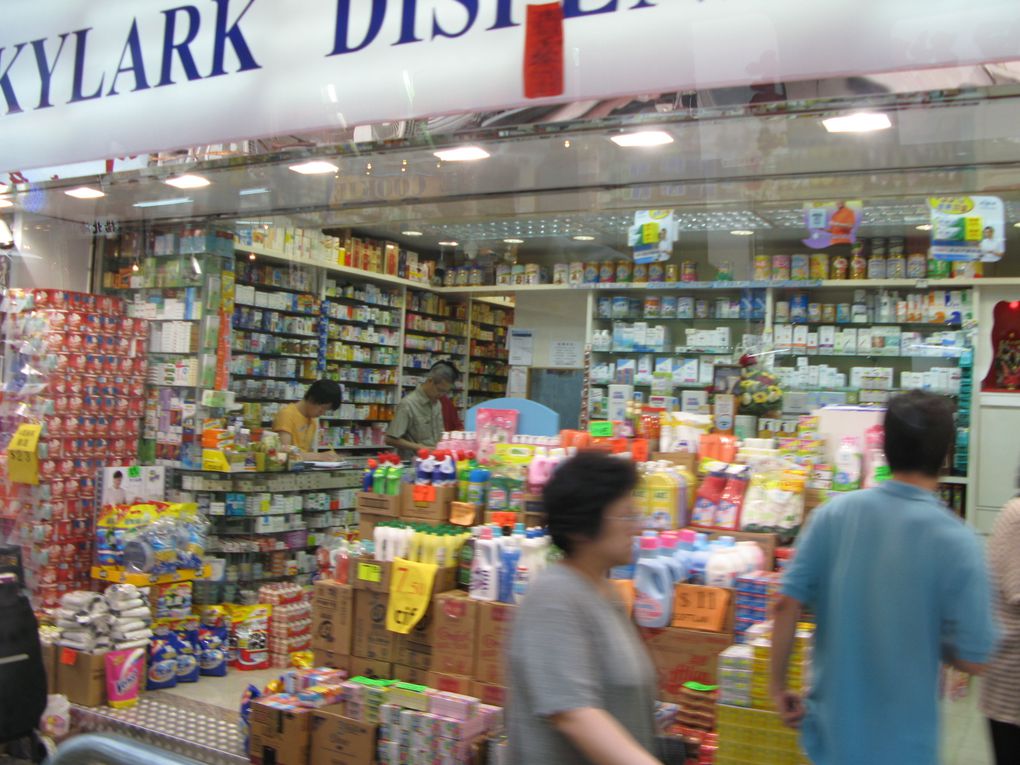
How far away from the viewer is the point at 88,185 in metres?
5.58

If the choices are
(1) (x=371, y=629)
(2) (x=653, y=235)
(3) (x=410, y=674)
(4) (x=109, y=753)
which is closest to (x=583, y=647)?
(4) (x=109, y=753)

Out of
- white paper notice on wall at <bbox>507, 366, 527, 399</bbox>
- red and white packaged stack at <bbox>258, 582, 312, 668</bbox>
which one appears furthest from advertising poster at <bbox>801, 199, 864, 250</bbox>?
red and white packaged stack at <bbox>258, 582, 312, 668</bbox>

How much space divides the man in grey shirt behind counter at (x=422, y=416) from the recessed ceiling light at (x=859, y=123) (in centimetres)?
366

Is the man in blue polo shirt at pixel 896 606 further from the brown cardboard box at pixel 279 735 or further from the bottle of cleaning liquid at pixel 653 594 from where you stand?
the brown cardboard box at pixel 279 735

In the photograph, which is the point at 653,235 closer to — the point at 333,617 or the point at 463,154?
the point at 463,154

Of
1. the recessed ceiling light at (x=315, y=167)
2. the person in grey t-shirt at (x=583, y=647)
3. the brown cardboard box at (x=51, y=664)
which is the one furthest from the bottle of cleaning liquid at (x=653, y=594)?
the brown cardboard box at (x=51, y=664)

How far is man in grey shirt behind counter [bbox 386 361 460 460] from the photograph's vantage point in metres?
6.77

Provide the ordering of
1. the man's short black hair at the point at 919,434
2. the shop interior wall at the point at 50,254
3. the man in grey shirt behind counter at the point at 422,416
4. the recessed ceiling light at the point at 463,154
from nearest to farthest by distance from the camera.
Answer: the man's short black hair at the point at 919,434, the recessed ceiling light at the point at 463,154, the shop interior wall at the point at 50,254, the man in grey shirt behind counter at the point at 422,416

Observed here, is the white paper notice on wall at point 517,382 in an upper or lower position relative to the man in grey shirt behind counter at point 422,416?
upper

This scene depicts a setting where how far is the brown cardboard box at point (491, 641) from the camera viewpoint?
3672 millimetres

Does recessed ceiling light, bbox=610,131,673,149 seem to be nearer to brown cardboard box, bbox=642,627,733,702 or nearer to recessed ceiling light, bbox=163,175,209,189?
brown cardboard box, bbox=642,627,733,702

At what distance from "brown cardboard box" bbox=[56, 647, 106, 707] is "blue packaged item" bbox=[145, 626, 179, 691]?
1.12 feet

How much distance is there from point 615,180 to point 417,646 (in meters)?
2.48

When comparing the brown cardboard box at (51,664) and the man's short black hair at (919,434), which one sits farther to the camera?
the brown cardboard box at (51,664)
